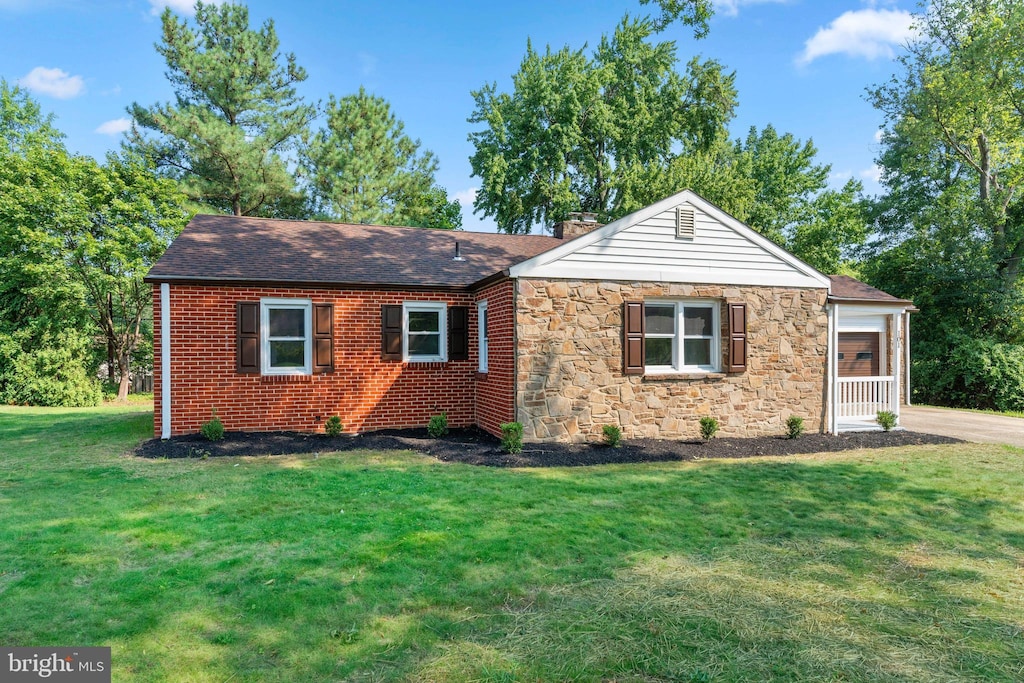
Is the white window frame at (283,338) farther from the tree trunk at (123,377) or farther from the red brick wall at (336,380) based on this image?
the tree trunk at (123,377)

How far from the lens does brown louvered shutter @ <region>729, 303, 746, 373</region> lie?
10.3 m

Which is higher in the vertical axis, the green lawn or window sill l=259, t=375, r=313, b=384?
window sill l=259, t=375, r=313, b=384

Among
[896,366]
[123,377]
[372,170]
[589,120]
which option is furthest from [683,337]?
[372,170]

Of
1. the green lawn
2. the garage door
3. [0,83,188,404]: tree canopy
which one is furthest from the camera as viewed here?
[0,83,188,404]: tree canopy

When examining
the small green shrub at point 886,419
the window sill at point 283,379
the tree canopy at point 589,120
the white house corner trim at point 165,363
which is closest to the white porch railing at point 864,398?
the small green shrub at point 886,419

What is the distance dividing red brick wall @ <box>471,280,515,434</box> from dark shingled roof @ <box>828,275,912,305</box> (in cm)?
648

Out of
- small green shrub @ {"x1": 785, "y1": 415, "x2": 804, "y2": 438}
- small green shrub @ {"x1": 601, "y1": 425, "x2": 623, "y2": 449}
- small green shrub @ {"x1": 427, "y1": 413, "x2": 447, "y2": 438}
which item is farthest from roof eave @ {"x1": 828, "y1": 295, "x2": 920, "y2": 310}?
small green shrub @ {"x1": 427, "y1": 413, "x2": 447, "y2": 438}

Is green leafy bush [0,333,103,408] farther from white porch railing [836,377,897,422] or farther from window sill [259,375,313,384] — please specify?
white porch railing [836,377,897,422]

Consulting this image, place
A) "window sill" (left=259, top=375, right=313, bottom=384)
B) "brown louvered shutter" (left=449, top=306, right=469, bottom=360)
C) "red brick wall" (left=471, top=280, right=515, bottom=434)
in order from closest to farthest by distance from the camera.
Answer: "red brick wall" (left=471, top=280, right=515, bottom=434) → "window sill" (left=259, top=375, right=313, bottom=384) → "brown louvered shutter" (left=449, top=306, right=469, bottom=360)

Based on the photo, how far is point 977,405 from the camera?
19.4 metres

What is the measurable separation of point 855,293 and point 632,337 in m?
6.41

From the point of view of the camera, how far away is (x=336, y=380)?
10938 millimetres

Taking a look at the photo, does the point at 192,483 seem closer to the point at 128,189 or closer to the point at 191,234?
the point at 191,234

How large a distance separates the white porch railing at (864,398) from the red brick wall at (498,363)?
7072 millimetres
